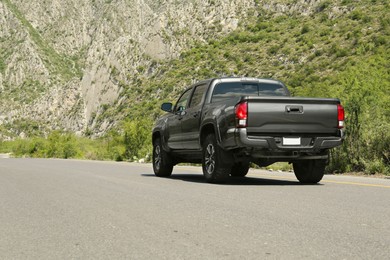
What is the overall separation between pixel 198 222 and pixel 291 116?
514 cm

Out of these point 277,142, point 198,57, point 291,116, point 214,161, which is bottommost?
point 214,161

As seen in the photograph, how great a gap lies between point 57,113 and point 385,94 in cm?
8406

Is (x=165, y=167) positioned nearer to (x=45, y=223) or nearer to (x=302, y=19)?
(x=45, y=223)

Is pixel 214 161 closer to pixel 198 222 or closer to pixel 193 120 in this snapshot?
pixel 193 120

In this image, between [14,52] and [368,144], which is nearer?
[368,144]

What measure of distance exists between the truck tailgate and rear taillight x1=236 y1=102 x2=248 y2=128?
79 mm

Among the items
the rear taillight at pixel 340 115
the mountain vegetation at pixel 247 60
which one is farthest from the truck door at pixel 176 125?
the mountain vegetation at pixel 247 60

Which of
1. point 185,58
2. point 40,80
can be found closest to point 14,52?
point 40,80

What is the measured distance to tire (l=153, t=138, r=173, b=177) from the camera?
1570 cm

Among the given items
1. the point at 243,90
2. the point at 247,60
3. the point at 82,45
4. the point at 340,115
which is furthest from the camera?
the point at 82,45

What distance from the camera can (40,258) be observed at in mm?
5637

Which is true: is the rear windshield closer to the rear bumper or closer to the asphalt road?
the rear bumper

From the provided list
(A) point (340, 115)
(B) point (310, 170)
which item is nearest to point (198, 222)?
(A) point (340, 115)

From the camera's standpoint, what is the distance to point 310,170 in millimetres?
13266
